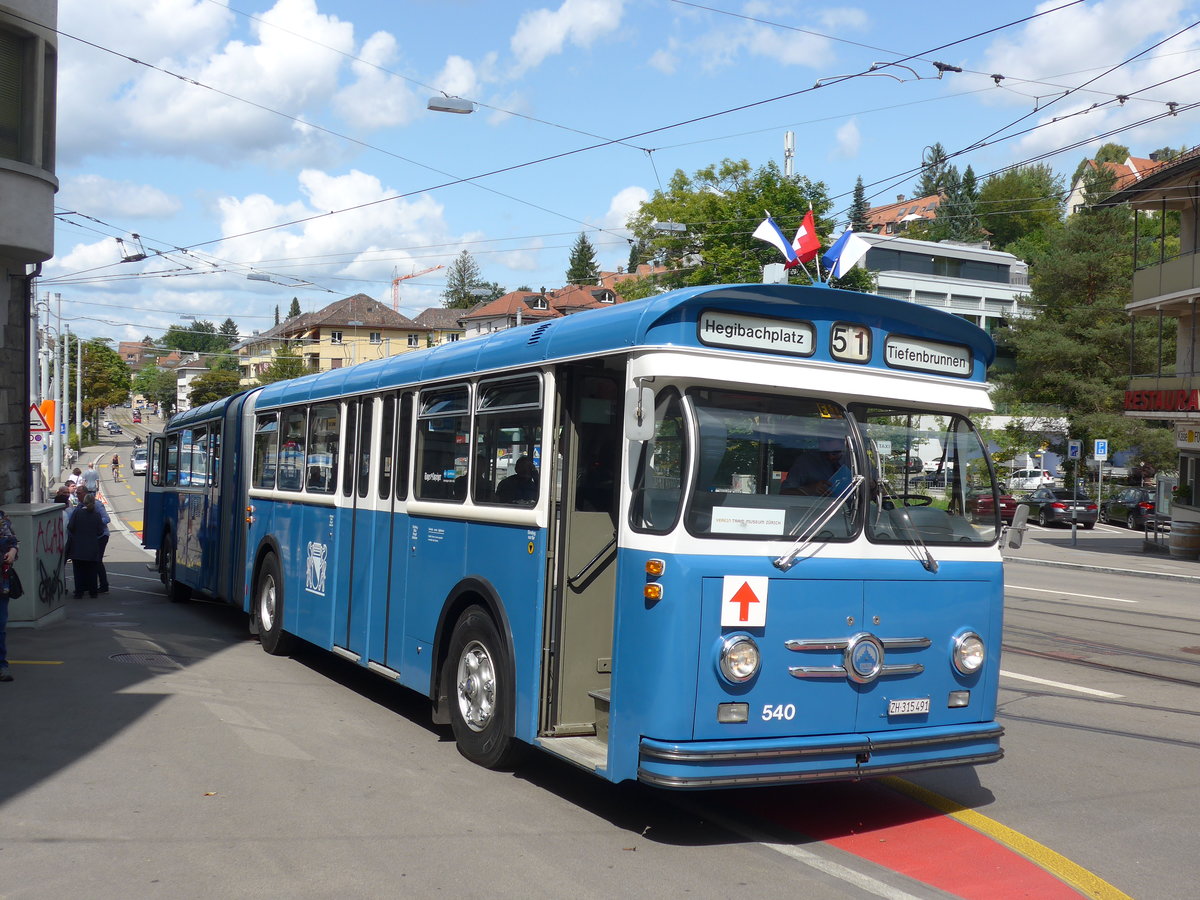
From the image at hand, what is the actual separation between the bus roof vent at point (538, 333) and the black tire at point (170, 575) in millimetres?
12050

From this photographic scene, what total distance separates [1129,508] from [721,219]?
815 inches

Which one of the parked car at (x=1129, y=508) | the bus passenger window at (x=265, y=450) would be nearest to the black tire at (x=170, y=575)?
the bus passenger window at (x=265, y=450)

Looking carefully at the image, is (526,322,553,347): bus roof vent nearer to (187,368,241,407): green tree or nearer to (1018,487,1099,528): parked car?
(1018,487,1099,528): parked car

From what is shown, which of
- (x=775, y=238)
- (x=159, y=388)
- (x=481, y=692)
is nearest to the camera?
(x=481, y=692)

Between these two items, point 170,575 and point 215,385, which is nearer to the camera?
point 170,575

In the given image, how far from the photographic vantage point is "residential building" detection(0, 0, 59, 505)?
14.1 m

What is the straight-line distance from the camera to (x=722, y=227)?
4694cm

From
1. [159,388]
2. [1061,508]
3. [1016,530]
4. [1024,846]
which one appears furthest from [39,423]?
[159,388]

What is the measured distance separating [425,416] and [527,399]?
1760mm

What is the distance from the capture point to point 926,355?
22.7 feet

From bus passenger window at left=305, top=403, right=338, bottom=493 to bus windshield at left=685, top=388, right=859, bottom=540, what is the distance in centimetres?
546

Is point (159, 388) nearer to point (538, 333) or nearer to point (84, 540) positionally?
point (84, 540)

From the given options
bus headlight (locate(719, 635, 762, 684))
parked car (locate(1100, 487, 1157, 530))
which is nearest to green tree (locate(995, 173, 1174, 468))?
parked car (locate(1100, 487, 1157, 530))

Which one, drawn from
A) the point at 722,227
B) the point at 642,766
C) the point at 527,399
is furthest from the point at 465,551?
the point at 722,227
